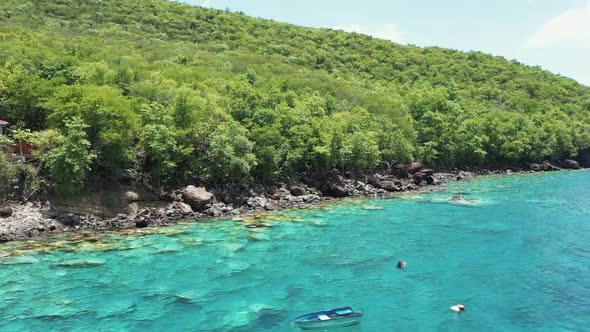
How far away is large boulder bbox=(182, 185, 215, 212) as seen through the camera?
5341 centimetres

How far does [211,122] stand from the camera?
61469 mm

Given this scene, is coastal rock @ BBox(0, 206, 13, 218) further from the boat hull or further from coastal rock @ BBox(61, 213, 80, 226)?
the boat hull

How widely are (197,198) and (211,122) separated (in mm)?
12362

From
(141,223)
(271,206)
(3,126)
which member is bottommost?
(141,223)

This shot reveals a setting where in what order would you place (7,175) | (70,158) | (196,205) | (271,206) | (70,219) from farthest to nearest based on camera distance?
(271,206) → (196,205) → (70,219) → (70,158) → (7,175)

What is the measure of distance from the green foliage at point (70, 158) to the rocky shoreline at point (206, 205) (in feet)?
9.66

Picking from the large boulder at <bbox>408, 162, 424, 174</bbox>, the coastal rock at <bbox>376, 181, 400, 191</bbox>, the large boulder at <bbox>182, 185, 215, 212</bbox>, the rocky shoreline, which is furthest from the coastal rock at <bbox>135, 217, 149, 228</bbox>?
the large boulder at <bbox>408, 162, 424, 174</bbox>

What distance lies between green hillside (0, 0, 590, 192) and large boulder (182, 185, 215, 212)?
3218 millimetres

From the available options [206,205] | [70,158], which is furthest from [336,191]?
[70,158]

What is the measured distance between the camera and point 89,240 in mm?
42094

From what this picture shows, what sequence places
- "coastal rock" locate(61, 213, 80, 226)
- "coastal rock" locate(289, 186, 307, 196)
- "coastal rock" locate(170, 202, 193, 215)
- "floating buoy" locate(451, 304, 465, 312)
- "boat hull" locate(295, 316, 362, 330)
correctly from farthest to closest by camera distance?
"coastal rock" locate(289, 186, 307, 196)
"coastal rock" locate(170, 202, 193, 215)
"coastal rock" locate(61, 213, 80, 226)
"floating buoy" locate(451, 304, 465, 312)
"boat hull" locate(295, 316, 362, 330)

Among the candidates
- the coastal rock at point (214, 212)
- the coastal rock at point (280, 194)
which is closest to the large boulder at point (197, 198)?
the coastal rock at point (214, 212)

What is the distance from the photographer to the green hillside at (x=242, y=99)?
53.7 meters

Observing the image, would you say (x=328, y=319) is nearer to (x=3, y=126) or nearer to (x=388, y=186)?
(x=3, y=126)
